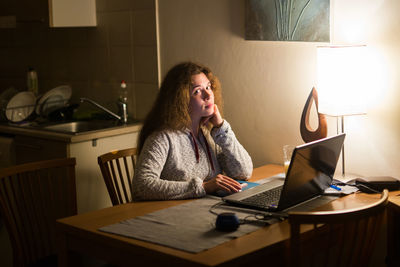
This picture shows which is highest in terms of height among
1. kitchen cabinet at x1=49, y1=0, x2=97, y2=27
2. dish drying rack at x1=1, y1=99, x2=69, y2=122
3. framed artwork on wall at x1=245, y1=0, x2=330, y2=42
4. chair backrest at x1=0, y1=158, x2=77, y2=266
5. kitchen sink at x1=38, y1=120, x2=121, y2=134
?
kitchen cabinet at x1=49, y1=0, x2=97, y2=27

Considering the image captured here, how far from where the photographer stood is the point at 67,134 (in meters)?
2.85

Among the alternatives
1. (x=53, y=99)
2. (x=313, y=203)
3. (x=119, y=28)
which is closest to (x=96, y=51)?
(x=119, y=28)

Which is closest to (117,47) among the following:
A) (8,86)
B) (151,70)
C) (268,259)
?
(151,70)

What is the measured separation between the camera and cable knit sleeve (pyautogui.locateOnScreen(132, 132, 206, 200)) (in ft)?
6.81

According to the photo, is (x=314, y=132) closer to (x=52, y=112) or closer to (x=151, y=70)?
(x=151, y=70)

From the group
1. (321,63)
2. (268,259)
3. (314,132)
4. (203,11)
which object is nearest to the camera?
(268,259)

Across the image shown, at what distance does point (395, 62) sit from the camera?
7.46ft

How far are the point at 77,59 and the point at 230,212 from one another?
2024 mm

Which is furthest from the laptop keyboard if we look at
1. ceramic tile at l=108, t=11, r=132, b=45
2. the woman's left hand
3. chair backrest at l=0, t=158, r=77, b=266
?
ceramic tile at l=108, t=11, r=132, b=45

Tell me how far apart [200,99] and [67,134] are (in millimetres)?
873

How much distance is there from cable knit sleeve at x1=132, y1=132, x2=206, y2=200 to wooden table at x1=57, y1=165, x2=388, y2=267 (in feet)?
0.12

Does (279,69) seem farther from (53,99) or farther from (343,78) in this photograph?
(53,99)

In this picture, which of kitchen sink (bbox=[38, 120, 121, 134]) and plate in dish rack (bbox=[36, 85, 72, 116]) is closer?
kitchen sink (bbox=[38, 120, 121, 134])

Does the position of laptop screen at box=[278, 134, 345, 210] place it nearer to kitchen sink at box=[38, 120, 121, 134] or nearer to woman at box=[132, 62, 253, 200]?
woman at box=[132, 62, 253, 200]
